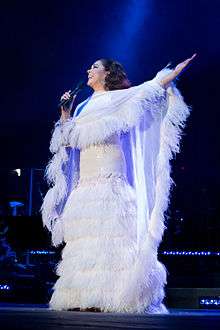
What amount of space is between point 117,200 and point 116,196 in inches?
0.8

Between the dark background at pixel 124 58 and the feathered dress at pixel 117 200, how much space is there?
2567 millimetres

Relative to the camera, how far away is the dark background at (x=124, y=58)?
5.19 meters

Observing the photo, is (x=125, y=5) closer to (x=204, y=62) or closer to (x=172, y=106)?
(x=204, y=62)

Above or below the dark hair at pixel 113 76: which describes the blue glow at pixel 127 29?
above

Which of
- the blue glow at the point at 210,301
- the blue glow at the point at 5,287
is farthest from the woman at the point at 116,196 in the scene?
the blue glow at the point at 5,287

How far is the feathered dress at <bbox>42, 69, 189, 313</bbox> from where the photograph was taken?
2539 mm

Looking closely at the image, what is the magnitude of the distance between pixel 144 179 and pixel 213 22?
2.85 meters

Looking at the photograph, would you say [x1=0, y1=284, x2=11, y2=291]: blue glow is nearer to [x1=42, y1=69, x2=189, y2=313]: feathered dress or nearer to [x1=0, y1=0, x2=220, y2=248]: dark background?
[x1=42, y1=69, x2=189, y2=313]: feathered dress

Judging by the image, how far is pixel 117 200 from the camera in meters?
2.68

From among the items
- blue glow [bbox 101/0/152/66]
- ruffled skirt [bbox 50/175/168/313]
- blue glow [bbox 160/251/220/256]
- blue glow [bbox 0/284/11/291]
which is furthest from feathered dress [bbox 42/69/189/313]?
blue glow [bbox 160/251/220/256]

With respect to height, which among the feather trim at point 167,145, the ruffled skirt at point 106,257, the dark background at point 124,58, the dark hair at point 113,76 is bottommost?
the ruffled skirt at point 106,257

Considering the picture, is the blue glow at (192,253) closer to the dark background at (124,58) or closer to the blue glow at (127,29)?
Result: the dark background at (124,58)

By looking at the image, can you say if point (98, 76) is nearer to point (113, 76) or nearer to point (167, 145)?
point (113, 76)

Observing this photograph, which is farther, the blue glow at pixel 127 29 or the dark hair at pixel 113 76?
the blue glow at pixel 127 29
